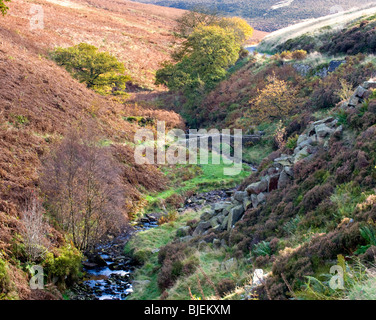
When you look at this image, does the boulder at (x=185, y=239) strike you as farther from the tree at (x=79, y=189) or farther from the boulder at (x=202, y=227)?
the tree at (x=79, y=189)

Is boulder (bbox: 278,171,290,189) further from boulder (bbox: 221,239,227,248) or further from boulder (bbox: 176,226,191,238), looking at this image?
boulder (bbox: 176,226,191,238)

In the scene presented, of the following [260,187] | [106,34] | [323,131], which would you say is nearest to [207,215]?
[260,187]

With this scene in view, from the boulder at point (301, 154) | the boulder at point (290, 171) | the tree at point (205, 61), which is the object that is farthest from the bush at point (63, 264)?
the tree at point (205, 61)

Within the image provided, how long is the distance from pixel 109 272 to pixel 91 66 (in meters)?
19.6

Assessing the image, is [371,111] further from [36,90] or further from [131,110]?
[131,110]

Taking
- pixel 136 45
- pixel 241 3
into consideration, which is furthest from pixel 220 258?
pixel 241 3

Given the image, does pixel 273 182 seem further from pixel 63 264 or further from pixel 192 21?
pixel 192 21

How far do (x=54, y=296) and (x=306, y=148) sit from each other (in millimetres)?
8936

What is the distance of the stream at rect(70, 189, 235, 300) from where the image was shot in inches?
399

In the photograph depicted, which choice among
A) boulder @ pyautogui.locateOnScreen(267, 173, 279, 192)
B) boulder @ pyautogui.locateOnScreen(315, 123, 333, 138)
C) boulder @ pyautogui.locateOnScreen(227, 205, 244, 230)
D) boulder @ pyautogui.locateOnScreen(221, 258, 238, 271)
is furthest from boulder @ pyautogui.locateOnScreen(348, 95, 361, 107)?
boulder @ pyautogui.locateOnScreen(221, 258, 238, 271)

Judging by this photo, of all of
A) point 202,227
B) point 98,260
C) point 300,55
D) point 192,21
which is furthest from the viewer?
point 192,21

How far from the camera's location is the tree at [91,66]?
87.0ft

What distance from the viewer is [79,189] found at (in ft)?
37.9

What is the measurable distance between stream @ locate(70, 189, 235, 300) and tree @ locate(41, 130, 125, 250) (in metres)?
0.75
